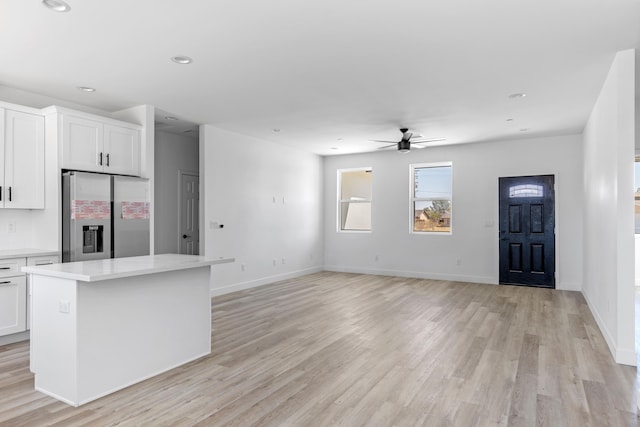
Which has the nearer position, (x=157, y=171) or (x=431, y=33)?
(x=431, y=33)

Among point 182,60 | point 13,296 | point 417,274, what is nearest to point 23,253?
point 13,296

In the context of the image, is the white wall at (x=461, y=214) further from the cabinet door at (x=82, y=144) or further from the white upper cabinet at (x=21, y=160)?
the white upper cabinet at (x=21, y=160)

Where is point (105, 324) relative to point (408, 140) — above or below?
below

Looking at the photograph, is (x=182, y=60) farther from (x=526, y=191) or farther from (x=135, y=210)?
(x=526, y=191)

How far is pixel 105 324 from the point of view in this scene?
281 centimetres

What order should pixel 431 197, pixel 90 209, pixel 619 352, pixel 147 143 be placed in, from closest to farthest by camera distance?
pixel 619 352 < pixel 90 209 < pixel 147 143 < pixel 431 197

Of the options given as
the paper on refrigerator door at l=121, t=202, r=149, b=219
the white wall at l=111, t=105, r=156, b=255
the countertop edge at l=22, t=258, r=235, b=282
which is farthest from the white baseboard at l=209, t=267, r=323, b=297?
the countertop edge at l=22, t=258, r=235, b=282

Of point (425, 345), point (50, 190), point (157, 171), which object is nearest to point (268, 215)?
point (157, 171)

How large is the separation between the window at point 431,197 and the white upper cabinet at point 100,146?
549cm

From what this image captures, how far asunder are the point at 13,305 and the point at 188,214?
3399 mm

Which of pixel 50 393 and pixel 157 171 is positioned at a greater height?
pixel 157 171

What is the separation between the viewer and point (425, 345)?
12.9 feet

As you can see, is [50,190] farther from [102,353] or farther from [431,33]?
[431,33]

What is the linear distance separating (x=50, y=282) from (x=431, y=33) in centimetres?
340
